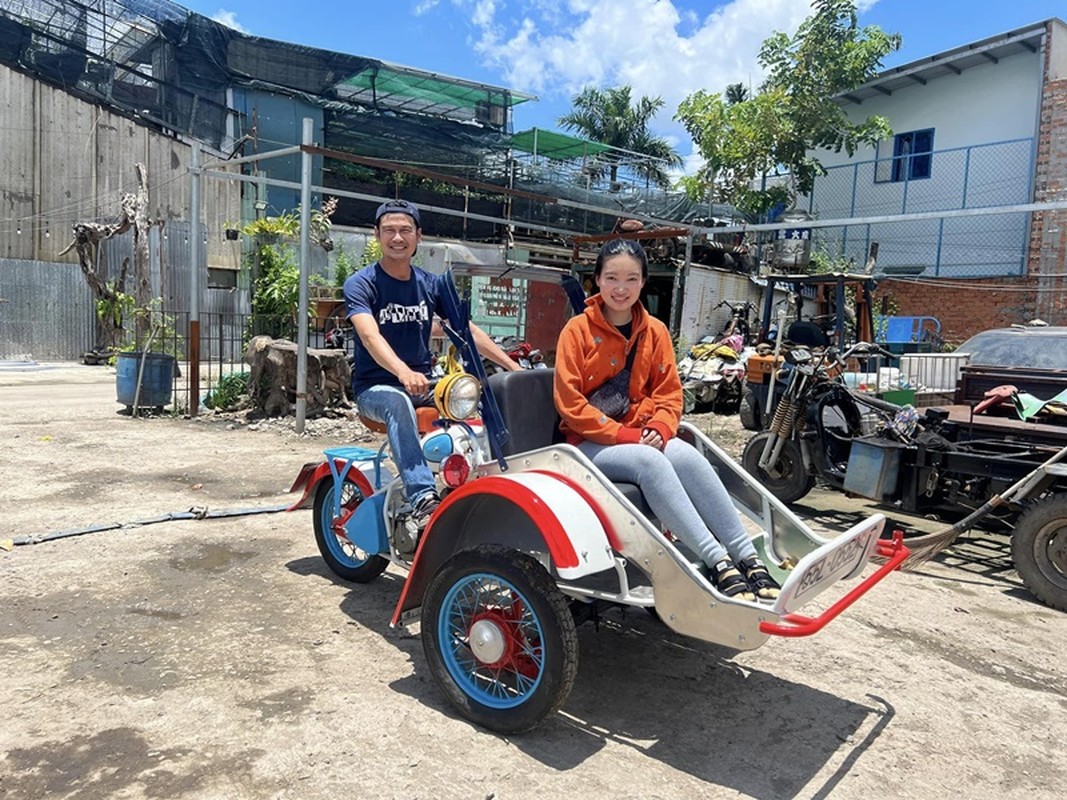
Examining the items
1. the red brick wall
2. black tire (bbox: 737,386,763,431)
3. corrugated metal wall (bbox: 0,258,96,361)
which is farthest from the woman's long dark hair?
corrugated metal wall (bbox: 0,258,96,361)

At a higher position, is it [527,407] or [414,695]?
[527,407]

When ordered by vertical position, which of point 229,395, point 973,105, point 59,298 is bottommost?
point 229,395

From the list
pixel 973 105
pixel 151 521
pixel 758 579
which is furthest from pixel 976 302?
pixel 151 521

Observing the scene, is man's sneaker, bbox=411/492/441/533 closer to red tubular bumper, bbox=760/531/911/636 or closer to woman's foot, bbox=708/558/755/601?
woman's foot, bbox=708/558/755/601

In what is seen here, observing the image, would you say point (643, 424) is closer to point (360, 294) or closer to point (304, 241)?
point (360, 294)

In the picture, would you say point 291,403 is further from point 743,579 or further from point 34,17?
point 34,17

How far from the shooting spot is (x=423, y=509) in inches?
141

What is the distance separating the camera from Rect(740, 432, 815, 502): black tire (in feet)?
20.9

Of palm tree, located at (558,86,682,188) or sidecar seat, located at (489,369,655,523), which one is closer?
sidecar seat, located at (489,369,655,523)

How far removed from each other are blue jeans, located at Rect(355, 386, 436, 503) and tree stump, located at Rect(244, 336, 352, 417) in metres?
6.45

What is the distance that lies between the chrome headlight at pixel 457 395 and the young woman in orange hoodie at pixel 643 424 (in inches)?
13.8

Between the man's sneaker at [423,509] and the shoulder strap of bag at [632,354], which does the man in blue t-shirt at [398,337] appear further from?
the shoulder strap of bag at [632,354]

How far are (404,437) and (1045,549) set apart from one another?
3.69m

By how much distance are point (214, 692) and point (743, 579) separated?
2.08 meters
